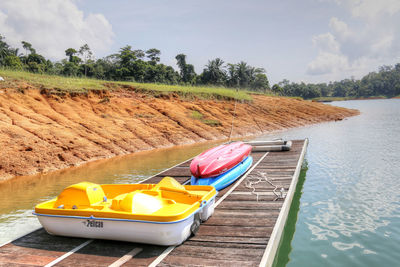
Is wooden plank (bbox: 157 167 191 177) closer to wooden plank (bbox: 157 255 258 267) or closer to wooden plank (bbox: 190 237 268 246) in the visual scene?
wooden plank (bbox: 190 237 268 246)

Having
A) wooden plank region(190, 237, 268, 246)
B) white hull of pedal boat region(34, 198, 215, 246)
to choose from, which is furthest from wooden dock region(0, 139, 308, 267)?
white hull of pedal boat region(34, 198, 215, 246)

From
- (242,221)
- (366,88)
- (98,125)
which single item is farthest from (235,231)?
(366,88)

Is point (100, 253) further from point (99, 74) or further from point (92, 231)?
point (99, 74)

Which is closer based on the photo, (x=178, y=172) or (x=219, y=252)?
(x=219, y=252)

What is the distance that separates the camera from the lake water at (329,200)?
21.7 ft

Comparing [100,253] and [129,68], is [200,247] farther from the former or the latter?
[129,68]

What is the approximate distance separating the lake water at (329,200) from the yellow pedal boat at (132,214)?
85.9 inches

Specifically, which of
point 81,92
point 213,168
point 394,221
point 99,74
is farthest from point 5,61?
point 394,221

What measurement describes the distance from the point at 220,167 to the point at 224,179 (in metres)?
0.40

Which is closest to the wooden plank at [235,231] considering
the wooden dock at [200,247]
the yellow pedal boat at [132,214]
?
the wooden dock at [200,247]

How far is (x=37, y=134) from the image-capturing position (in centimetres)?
1730

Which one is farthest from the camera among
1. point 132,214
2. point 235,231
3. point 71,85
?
point 71,85

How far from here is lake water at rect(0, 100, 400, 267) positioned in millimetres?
6625

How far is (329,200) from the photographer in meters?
9.73
